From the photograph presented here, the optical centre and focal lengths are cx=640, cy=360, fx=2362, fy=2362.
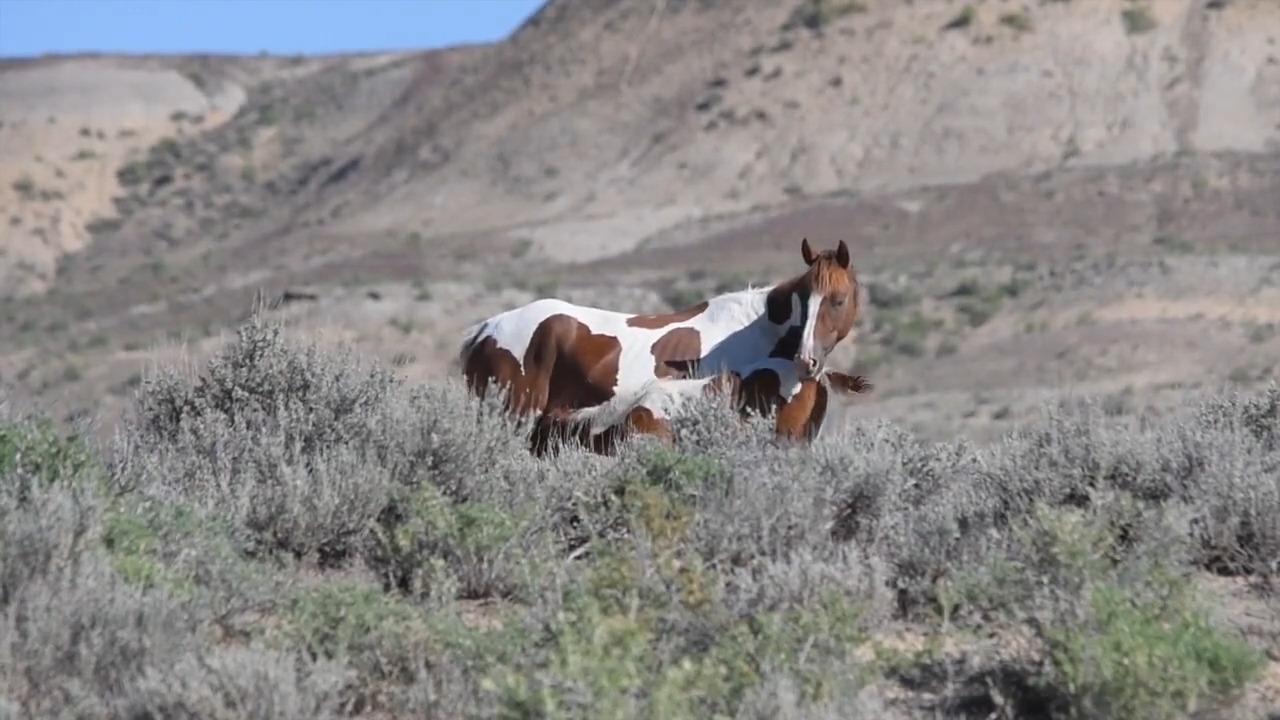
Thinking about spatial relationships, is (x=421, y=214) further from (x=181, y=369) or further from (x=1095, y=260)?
(x=181, y=369)

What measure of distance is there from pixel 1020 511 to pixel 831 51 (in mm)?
57650

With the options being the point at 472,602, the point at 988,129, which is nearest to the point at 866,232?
the point at 988,129

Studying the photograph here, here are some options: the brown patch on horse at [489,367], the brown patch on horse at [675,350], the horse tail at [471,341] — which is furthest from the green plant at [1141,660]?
the horse tail at [471,341]

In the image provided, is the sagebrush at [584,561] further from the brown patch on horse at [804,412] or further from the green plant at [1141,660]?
the brown patch on horse at [804,412]

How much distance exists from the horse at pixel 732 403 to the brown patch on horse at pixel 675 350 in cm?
66

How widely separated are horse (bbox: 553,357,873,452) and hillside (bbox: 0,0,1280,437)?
1911cm

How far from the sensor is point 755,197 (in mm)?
59938

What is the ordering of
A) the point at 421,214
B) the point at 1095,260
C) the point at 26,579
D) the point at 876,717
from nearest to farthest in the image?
the point at 876,717
the point at 26,579
the point at 1095,260
the point at 421,214

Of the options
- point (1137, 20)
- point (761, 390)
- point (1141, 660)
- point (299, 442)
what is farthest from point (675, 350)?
point (1137, 20)

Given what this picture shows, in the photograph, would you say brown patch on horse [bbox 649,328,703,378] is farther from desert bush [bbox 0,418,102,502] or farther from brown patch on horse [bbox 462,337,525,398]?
desert bush [bbox 0,418,102,502]

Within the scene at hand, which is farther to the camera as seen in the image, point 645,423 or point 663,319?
point 663,319

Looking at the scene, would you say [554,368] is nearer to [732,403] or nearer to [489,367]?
[489,367]

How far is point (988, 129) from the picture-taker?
60.3 m

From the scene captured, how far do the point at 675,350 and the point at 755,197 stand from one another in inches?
1873
